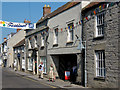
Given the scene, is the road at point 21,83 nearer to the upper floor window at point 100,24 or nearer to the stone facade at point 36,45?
the stone facade at point 36,45

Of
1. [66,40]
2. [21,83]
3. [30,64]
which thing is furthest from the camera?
[30,64]

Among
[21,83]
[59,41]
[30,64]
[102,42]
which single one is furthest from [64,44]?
[30,64]

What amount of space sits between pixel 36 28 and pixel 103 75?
572 inches

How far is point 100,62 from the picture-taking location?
13727mm

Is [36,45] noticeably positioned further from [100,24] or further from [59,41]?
[100,24]

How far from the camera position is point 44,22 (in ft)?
78.7

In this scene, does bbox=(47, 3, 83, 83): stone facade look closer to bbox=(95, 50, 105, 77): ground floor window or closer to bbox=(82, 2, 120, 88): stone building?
bbox=(82, 2, 120, 88): stone building

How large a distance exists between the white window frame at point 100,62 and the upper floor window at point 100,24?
1.14 m

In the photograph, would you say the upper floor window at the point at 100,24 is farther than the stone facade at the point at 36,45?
No

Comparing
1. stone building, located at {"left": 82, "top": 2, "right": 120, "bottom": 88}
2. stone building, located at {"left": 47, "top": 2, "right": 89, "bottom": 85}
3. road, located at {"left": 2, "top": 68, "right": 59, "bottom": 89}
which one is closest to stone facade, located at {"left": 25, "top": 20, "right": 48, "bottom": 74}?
stone building, located at {"left": 47, "top": 2, "right": 89, "bottom": 85}

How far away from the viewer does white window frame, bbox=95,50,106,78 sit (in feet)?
44.3

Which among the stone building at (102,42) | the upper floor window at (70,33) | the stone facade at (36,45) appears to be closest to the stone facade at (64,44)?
the upper floor window at (70,33)

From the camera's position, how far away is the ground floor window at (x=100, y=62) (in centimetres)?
1351

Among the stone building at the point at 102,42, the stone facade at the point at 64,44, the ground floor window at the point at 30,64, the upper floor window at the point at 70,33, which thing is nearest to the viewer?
the stone building at the point at 102,42
